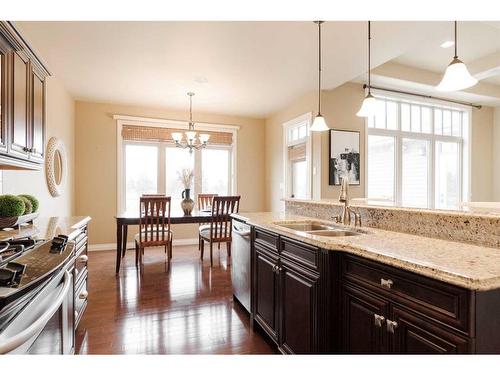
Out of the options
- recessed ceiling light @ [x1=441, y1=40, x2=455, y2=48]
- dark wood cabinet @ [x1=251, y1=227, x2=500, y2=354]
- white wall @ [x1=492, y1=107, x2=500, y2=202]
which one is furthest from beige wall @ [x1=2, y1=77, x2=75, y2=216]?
white wall @ [x1=492, y1=107, x2=500, y2=202]

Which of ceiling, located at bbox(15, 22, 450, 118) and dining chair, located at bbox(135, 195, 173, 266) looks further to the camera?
dining chair, located at bbox(135, 195, 173, 266)

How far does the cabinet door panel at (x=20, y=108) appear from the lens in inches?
68.8

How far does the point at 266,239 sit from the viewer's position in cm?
202

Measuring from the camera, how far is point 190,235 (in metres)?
5.60

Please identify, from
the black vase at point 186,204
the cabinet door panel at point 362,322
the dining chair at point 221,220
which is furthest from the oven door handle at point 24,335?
the black vase at point 186,204

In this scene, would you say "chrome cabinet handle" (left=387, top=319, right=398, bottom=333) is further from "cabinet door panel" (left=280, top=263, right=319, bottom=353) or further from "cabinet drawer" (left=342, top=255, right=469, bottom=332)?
"cabinet door panel" (left=280, top=263, right=319, bottom=353)

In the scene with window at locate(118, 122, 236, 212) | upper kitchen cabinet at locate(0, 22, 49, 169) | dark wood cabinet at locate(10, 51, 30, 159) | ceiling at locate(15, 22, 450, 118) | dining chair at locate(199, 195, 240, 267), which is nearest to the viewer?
upper kitchen cabinet at locate(0, 22, 49, 169)

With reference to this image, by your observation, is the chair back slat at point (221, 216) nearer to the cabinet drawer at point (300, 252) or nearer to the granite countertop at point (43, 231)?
the granite countertop at point (43, 231)

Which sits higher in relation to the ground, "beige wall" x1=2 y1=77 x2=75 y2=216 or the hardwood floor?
"beige wall" x1=2 y1=77 x2=75 y2=216

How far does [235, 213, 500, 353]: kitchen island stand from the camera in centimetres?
87

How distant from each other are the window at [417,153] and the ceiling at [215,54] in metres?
1.03

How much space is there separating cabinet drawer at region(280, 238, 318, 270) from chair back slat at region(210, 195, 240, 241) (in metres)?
2.34

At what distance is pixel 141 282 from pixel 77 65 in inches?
110
